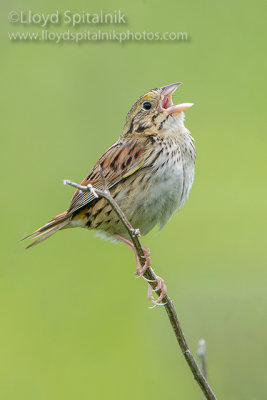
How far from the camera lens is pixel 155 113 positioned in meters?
3.88

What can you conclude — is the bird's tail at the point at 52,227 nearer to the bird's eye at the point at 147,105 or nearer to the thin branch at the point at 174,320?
the bird's eye at the point at 147,105

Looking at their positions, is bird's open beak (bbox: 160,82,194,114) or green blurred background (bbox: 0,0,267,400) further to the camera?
green blurred background (bbox: 0,0,267,400)

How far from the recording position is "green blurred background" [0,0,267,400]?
16.6 ft

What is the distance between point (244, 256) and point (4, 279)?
5.78 ft

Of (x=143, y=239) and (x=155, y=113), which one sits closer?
(x=155, y=113)

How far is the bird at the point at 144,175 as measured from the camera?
3699mm

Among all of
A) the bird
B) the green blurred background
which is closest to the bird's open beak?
the bird

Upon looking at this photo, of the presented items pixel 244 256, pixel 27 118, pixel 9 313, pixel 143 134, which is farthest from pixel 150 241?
pixel 143 134

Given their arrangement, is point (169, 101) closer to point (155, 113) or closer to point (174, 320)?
point (155, 113)

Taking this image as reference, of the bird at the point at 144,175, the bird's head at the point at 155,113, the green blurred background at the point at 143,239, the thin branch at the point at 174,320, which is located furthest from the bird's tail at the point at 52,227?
the thin branch at the point at 174,320

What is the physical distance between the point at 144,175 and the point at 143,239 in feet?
Result: 7.39

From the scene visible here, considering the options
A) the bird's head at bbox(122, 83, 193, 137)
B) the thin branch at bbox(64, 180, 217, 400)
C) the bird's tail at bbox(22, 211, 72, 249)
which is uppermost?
the bird's head at bbox(122, 83, 193, 137)

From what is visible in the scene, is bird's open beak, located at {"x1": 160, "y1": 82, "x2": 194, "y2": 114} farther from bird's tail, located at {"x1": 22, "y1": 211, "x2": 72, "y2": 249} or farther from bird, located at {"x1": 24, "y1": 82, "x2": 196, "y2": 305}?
bird's tail, located at {"x1": 22, "y1": 211, "x2": 72, "y2": 249}

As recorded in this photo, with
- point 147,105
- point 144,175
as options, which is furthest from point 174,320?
point 147,105
